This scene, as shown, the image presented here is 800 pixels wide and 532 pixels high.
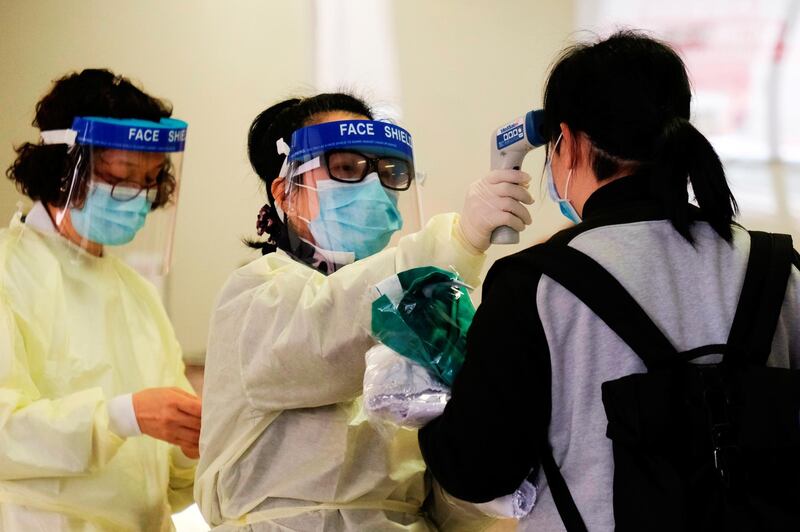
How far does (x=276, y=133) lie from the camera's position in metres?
1.72

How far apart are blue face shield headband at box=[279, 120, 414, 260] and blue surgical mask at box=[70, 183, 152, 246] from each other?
1.98 feet

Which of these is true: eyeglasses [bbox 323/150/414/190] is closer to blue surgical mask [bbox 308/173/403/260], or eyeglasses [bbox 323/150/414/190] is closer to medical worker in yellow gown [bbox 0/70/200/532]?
blue surgical mask [bbox 308/173/403/260]

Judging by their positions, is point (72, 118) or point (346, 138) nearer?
point (346, 138)

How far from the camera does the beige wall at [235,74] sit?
9.11 feet

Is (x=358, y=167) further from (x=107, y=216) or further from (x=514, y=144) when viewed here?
(x=107, y=216)

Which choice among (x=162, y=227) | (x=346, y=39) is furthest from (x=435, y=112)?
(x=162, y=227)

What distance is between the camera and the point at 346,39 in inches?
114

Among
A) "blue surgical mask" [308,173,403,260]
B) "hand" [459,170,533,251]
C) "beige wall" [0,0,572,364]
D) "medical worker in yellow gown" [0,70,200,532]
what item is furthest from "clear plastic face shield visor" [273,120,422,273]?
"beige wall" [0,0,572,364]

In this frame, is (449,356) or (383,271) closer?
(449,356)

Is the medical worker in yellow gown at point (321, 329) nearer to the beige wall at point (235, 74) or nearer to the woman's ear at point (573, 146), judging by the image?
the woman's ear at point (573, 146)

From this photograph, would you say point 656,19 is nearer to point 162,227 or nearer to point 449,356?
point 162,227

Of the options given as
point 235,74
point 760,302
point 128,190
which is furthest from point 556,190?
point 235,74

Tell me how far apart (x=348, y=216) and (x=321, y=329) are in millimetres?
290

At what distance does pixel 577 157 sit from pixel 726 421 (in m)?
0.37
